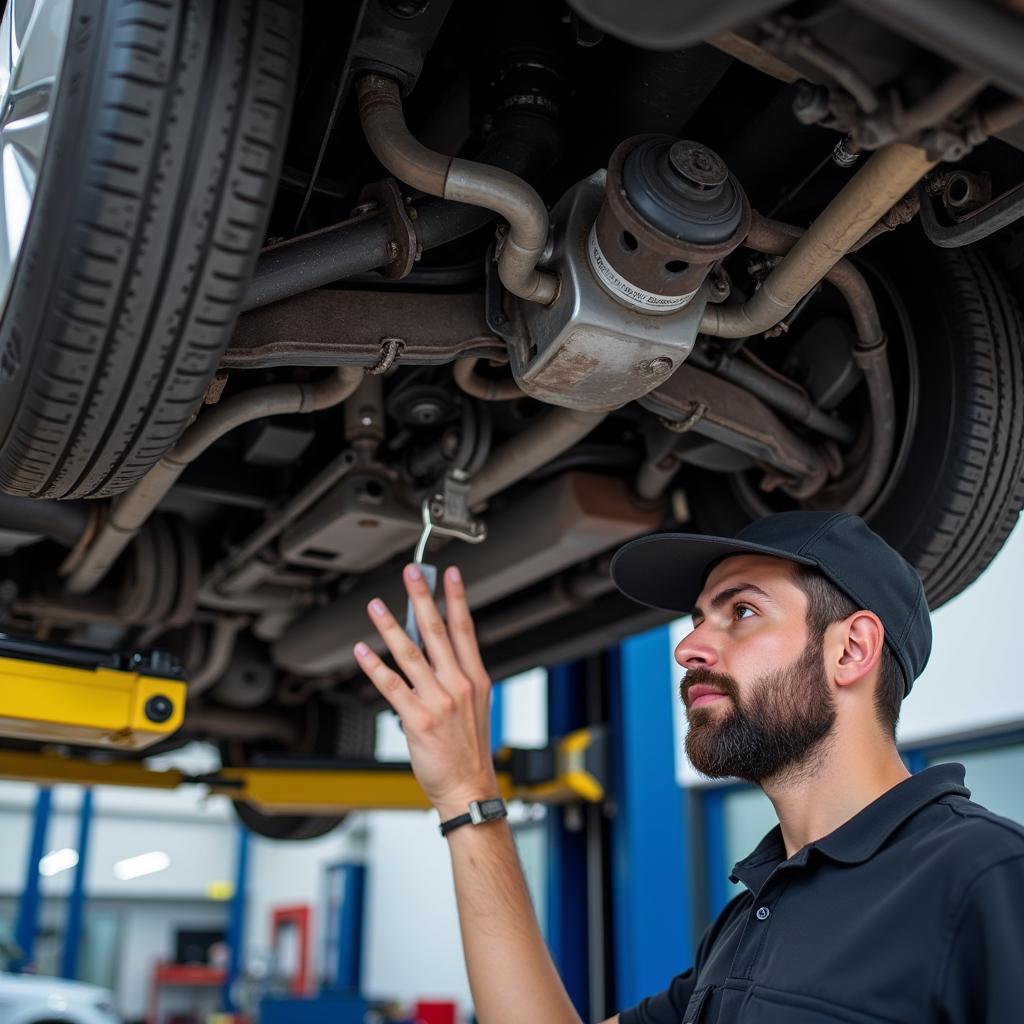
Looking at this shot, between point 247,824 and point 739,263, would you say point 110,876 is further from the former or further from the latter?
point 739,263

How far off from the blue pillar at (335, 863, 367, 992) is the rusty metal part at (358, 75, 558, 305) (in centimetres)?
1253

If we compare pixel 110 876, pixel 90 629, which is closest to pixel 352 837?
pixel 110 876

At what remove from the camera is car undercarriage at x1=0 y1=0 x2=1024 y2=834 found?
97 centimetres

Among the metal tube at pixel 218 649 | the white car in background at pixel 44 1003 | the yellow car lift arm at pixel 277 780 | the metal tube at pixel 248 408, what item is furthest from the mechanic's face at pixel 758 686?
the white car in background at pixel 44 1003

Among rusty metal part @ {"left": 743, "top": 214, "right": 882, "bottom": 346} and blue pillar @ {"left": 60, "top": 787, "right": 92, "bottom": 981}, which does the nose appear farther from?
blue pillar @ {"left": 60, "top": 787, "right": 92, "bottom": 981}

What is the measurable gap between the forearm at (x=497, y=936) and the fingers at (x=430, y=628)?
0.23 meters

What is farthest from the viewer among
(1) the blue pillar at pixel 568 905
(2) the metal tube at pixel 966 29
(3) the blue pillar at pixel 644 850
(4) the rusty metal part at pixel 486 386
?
(1) the blue pillar at pixel 568 905

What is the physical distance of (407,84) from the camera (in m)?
1.33

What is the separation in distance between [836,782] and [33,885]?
39.1ft

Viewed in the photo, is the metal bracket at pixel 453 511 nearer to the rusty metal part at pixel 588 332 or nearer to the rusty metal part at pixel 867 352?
the rusty metal part at pixel 588 332

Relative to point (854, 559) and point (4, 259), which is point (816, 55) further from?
point (4, 259)

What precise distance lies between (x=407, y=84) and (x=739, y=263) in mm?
612

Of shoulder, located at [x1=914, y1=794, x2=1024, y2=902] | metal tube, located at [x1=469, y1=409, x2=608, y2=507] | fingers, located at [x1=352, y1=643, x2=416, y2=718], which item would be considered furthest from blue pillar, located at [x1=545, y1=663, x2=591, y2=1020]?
shoulder, located at [x1=914, y1=794, x2=1024, y2=902]

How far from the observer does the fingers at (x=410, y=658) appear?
53.4 inches
